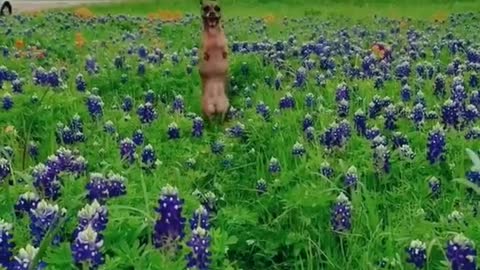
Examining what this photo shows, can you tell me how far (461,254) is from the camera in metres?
2.77

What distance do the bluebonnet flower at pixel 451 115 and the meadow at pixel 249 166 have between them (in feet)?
0.04

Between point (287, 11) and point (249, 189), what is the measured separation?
16.0 m

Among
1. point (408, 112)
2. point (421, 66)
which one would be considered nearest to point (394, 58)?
point (421, 66)

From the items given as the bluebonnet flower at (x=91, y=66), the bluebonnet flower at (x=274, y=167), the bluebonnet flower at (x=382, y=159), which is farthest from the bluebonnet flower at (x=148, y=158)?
the bluebonnet flower at (x=91, y=66)

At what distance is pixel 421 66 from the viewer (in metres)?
7.25

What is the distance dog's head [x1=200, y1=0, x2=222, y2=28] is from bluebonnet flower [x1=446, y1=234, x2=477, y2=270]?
12.0 ft

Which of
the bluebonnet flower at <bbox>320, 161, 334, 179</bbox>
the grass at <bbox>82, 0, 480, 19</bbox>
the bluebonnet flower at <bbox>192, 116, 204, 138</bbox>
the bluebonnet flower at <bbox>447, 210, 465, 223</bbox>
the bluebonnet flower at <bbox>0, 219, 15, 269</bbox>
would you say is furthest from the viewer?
the grass at <bbox>82, 0, 480, 19</bbox>

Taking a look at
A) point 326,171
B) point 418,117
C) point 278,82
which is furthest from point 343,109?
point 278,82

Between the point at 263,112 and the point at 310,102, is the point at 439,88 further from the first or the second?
the point at 263,112

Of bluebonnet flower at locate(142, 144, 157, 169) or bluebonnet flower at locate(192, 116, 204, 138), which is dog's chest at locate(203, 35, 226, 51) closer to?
bluebonnet flower at locate(192, 116, 204, 138)

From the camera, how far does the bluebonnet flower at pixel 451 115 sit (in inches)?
193

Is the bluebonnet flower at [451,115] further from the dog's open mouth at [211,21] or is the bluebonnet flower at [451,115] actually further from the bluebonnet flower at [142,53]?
the bluebonnet flower at [142,53]

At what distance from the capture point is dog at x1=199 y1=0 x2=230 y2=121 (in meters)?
6.22

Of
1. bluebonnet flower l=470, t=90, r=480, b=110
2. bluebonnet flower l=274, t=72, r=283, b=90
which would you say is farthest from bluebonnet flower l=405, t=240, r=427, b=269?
bluebonnet flower l=274, t=72, r=283, b=90
